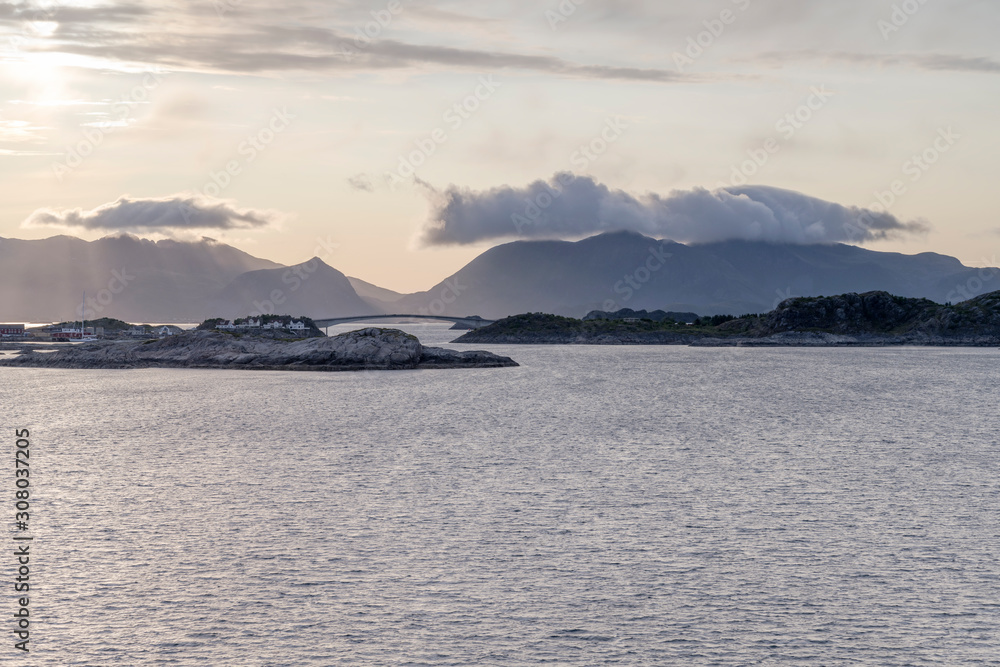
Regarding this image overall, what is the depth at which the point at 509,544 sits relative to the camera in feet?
86.3

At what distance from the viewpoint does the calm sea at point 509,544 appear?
717 inches

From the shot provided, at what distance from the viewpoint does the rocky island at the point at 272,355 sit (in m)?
145

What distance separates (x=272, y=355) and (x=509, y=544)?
129605 millimetres

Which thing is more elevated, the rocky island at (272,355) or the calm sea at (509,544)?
the rocky island at (272,355)

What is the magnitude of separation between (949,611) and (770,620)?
4457 mm

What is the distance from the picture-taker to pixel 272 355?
150 m

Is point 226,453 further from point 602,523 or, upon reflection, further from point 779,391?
point 779,391

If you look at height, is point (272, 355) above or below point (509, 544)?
above

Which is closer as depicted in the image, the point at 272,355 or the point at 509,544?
the point at 509,544

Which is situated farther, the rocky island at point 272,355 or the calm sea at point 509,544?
the rocky island at point 272,355

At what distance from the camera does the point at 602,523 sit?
96.9 ft

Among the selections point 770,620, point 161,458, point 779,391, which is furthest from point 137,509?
point 779,391

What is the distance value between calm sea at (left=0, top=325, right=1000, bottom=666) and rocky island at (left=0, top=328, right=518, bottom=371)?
3235 inches

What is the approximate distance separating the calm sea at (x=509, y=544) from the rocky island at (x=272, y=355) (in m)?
82.2
